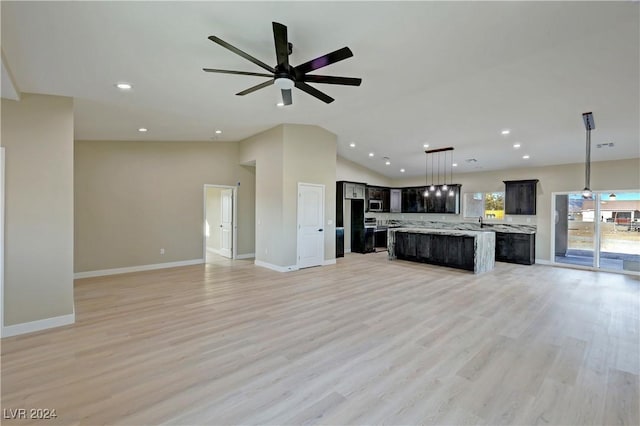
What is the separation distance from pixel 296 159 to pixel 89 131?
3.93 meters

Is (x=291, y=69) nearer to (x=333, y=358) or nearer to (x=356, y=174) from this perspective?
(x=333, y=358)

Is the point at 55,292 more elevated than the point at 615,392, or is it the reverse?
the point at 55,292

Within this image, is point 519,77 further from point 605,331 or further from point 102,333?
point 102,333

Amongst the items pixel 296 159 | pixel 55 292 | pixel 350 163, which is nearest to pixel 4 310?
pixel 55 292

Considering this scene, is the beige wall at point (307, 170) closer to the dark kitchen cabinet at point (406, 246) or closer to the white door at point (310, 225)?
the white door at point (310, 225)

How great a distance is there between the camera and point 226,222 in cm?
831

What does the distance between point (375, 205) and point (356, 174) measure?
4.31 ft

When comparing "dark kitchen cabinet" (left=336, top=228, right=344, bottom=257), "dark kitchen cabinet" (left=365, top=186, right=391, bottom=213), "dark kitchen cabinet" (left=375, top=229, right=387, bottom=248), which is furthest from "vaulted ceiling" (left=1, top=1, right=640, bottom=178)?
"dark kitchen cabinet" (left=375, top=229, right=387, bottom=248)

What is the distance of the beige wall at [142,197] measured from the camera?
232 inches

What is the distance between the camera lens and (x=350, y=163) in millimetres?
9594

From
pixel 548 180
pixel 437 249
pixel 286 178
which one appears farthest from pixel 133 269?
pixel 548 180

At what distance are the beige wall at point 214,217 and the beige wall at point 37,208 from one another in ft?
17.4

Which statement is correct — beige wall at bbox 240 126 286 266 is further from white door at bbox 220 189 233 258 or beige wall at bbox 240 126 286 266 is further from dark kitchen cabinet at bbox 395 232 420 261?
dark kitchen cabinet at bbox 395 232 420 261

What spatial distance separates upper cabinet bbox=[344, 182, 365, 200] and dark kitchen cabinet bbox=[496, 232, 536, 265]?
4109mm
